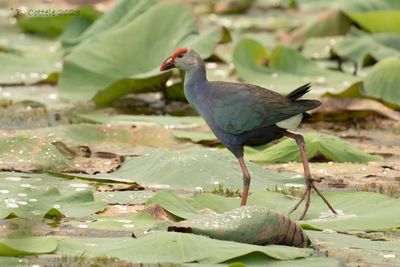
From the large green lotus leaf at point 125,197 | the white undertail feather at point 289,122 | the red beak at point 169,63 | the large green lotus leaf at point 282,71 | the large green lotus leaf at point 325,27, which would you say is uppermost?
the large green lotus leaf at point 325,27

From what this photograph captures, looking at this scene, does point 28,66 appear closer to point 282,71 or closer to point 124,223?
point 282,71

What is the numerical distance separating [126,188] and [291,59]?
3.72 m

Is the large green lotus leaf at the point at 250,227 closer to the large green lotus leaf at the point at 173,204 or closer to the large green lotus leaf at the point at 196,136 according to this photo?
the large green lotus leaf at the point at 173,204

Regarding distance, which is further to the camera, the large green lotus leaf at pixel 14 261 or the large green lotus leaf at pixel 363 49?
Answer: the large green lotus leaf at pixel 363 49

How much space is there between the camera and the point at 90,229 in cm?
452

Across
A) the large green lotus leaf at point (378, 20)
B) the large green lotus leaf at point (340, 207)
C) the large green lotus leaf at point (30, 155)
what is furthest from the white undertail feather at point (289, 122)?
the large green lotus leaf at point (378, 20)

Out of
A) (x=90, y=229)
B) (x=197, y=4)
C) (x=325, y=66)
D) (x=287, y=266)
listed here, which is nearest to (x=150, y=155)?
(x=90, y=229)

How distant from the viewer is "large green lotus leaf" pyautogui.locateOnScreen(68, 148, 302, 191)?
548 cm

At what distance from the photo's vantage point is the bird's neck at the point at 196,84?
16.4 ft

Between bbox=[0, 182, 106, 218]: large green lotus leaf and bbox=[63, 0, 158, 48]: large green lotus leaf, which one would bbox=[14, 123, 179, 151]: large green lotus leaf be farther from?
bbox=[63, 0, 158, 48]: large green lotus leaf

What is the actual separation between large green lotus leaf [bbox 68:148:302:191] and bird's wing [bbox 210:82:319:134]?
0.63 m

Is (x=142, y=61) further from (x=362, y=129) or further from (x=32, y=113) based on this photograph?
(x=362, y=129)

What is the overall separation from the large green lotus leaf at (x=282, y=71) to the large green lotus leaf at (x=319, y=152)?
2025 millimetres

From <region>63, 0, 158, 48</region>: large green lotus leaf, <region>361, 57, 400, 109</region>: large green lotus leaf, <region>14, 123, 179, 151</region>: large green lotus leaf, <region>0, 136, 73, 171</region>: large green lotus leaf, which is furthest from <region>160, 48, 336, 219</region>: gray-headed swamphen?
<region>63, 0, 158, 48</region>: large green lotus leaf
